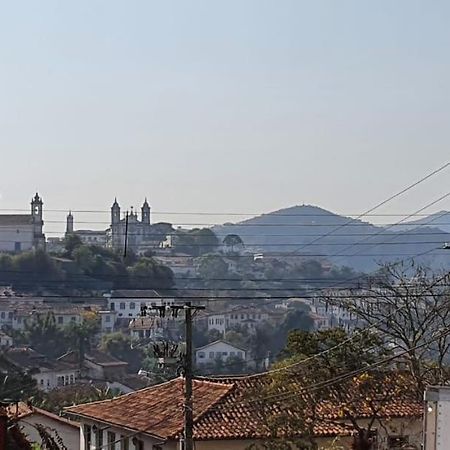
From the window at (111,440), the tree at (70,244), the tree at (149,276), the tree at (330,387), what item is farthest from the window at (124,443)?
the tree at (70,244)

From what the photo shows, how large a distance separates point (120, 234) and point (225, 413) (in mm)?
131709

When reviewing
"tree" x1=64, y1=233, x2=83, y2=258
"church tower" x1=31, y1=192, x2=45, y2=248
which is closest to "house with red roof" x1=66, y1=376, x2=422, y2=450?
"tree" x1=64, y1=233, x2=83, y2=258

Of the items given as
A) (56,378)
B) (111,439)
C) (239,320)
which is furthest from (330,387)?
(239,320)

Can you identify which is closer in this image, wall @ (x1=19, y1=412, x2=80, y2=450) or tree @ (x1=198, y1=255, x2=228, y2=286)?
wall @ (x1=19, y1=412, x2=80, y2=450)

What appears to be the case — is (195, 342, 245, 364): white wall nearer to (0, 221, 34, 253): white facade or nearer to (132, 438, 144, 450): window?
(0, 221, 34, 253): white facade

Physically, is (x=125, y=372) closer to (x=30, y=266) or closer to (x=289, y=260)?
(x=30, y=266)

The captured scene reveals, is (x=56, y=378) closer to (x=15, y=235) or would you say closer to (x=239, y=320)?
(x=239, y=320)

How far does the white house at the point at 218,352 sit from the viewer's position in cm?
9530

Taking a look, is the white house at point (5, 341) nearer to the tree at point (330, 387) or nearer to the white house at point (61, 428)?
the white house at point (61, 428)

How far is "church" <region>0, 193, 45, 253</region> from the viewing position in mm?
154250

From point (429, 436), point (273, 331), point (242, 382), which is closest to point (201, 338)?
point (273, 331)

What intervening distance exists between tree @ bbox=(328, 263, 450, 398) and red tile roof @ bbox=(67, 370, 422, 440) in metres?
1.26

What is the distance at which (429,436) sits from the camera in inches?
487

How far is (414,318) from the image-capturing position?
29750mm
